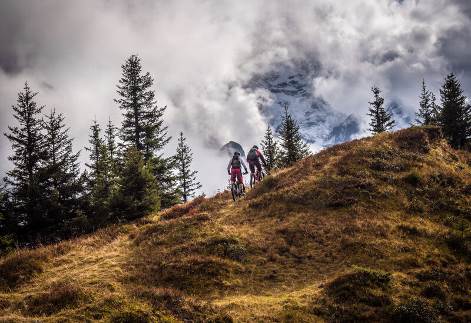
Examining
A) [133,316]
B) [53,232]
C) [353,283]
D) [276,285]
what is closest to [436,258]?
[353,283]

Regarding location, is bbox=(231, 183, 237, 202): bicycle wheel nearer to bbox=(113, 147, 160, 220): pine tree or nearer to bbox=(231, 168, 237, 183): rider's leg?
bbox=(231, 168, 237, 183): rider's leg

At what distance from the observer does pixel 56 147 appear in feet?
117

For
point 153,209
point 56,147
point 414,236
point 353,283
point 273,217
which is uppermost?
point 56,147

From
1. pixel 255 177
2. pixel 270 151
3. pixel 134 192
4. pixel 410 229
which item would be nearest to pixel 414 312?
pixel 410 229

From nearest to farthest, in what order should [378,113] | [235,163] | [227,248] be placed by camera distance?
1. [227,248]
2. [235,163]
3. [378,113]

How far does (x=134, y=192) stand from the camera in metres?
24.2

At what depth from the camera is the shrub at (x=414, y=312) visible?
9953 mm

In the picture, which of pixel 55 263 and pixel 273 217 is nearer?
pixel 55 263

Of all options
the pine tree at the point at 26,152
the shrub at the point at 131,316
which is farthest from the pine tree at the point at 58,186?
the shrub at the point at 131,316

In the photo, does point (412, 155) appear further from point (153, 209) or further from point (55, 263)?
point (55, 263)

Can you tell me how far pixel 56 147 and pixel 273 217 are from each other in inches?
1013

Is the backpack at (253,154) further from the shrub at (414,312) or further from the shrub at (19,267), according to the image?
the shrub at (414,312)

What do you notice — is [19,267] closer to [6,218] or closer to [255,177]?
[6,218]

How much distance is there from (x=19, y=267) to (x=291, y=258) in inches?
423
